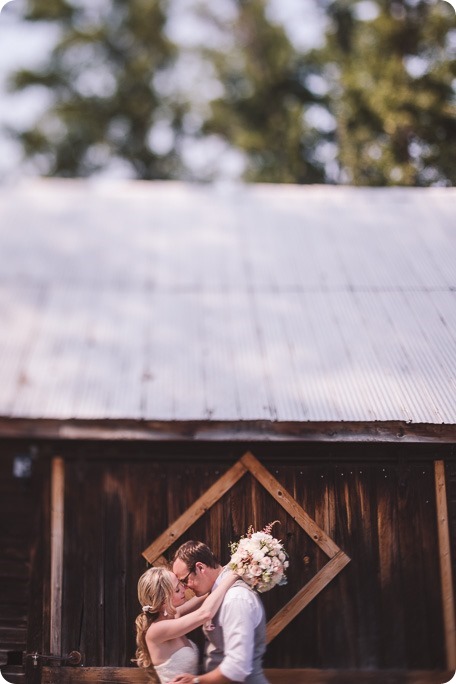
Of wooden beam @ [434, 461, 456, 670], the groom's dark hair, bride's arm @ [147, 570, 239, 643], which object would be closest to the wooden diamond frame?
the groom's dark hair

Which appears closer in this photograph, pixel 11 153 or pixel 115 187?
pixel 115 187

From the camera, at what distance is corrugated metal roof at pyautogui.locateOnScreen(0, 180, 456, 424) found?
6.21 m

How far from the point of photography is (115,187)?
1106 centimetres

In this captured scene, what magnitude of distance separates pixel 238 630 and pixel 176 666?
2.37 ft

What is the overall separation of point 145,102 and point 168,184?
11.8 m

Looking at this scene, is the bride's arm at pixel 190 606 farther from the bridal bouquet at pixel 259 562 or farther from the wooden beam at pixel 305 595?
the wooden beam at pixel 305 595

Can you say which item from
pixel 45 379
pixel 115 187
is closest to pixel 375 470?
pixel 45 379

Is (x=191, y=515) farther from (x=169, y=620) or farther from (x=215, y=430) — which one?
(x=169, y=620)

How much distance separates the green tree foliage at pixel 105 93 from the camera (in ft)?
72.4

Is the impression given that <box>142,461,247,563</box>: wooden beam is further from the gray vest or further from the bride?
the gray vest

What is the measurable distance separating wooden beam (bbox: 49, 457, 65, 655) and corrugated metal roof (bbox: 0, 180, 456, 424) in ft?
2.15

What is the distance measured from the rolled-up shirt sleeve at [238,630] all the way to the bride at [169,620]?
13 centimetres

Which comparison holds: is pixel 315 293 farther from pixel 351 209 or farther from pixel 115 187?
pixel 115 187

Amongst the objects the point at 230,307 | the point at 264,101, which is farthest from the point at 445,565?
the point at 264,101
